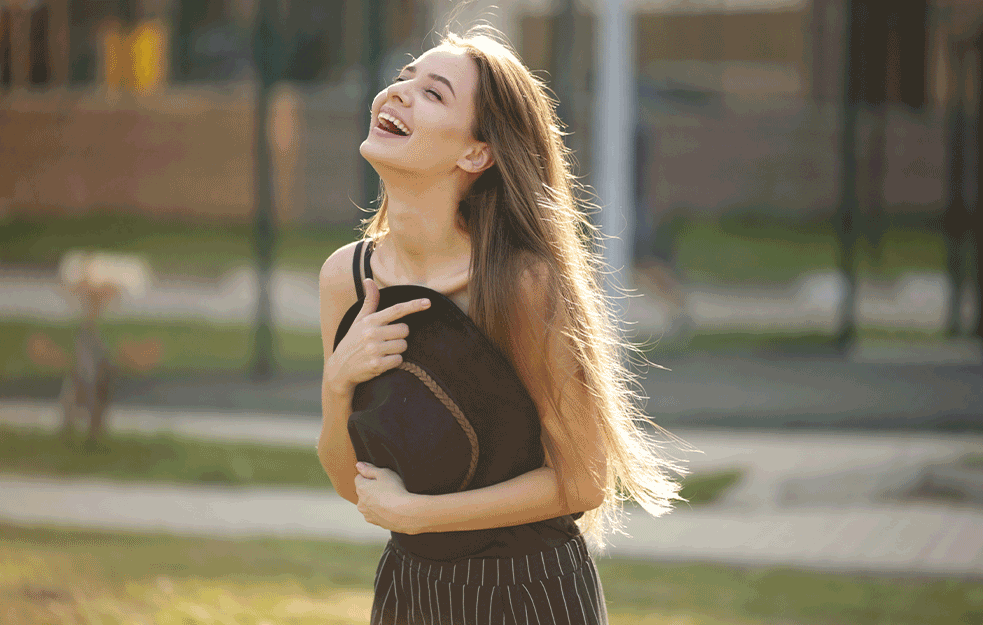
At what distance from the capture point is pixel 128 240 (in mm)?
19469

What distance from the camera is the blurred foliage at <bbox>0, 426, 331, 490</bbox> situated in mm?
6355

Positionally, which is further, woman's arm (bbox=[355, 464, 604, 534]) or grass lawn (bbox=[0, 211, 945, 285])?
grass lawn (bbox=[0, 211, 945, 285])

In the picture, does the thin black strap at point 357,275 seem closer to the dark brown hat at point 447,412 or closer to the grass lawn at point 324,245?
the dark brown hat at point 447,412

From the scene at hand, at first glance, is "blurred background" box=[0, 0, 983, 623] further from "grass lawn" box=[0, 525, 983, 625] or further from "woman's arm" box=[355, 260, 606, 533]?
"woman's arm" box=[355, 260, 606, 533]

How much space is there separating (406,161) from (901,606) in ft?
11.4

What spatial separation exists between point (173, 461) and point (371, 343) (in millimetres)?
5359

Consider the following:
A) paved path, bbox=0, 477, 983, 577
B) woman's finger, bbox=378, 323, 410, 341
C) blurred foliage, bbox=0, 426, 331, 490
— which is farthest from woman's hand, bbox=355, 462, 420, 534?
blurred foliage, bbox=0, 426, 331, 490

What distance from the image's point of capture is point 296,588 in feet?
14.0

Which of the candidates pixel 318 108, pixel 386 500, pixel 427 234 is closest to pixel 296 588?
pixel 386 500

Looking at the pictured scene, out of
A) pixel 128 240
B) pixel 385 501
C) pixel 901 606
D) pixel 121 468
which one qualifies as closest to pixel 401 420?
pixel 385 501

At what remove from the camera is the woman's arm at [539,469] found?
5.62 feet

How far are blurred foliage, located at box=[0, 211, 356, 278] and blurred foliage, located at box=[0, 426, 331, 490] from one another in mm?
10968

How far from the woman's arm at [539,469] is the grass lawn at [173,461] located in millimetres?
4353

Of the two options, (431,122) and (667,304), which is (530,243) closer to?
(431,122)
